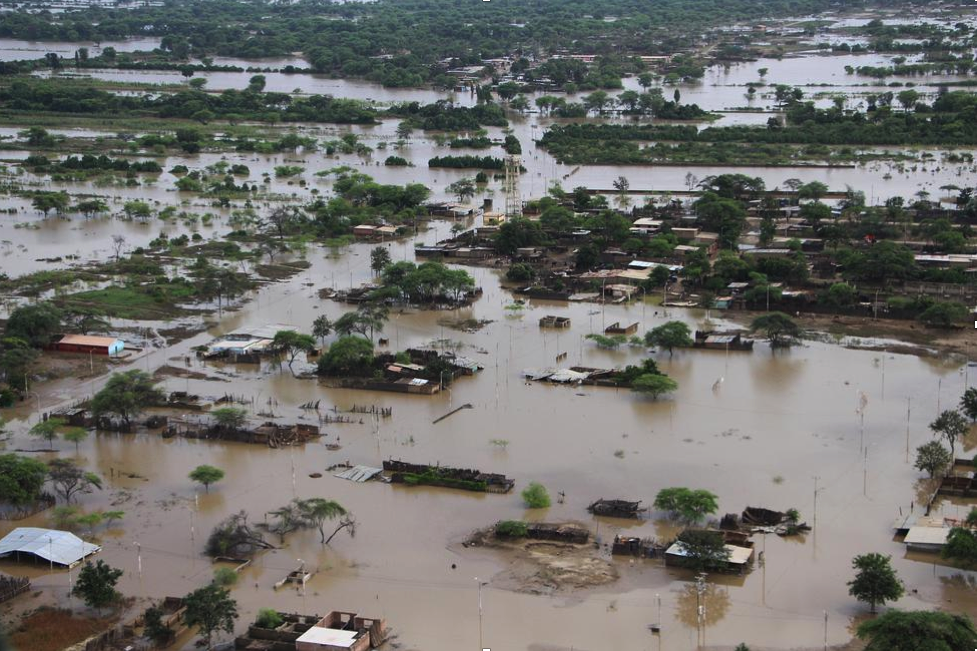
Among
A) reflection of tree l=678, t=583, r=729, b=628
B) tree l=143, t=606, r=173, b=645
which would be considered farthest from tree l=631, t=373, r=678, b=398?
tree l=143, t=606, r=173, b=645

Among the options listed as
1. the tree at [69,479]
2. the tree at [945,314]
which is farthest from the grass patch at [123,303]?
the tree at [945,314]

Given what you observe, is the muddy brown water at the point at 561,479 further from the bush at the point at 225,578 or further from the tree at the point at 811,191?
the tree at the point at 811,191

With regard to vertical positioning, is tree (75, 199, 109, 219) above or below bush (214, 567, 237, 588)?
above

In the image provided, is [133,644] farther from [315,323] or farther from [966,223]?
[966,223]

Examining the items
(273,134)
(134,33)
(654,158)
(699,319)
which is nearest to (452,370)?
(699,319)

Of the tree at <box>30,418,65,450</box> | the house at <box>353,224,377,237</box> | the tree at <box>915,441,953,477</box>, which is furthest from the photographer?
the house at <box>353,224,377,237</box>

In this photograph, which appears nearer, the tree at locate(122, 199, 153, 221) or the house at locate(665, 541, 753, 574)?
the house at locate(665, 541, 753, 574)

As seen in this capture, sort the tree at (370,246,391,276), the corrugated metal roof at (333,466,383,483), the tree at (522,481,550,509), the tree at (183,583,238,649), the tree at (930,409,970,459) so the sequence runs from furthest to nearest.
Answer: the tree at (370,246,391,276)
the tree at (930,409,970,459)
the corrugated metal roof at (333,466,383,483)
the tree at (522,481,550,509)
the tree at (183,583,238,649)

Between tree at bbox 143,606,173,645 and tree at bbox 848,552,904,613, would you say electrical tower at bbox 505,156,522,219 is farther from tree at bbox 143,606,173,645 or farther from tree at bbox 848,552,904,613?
tree at bbox 143,606,173,645
